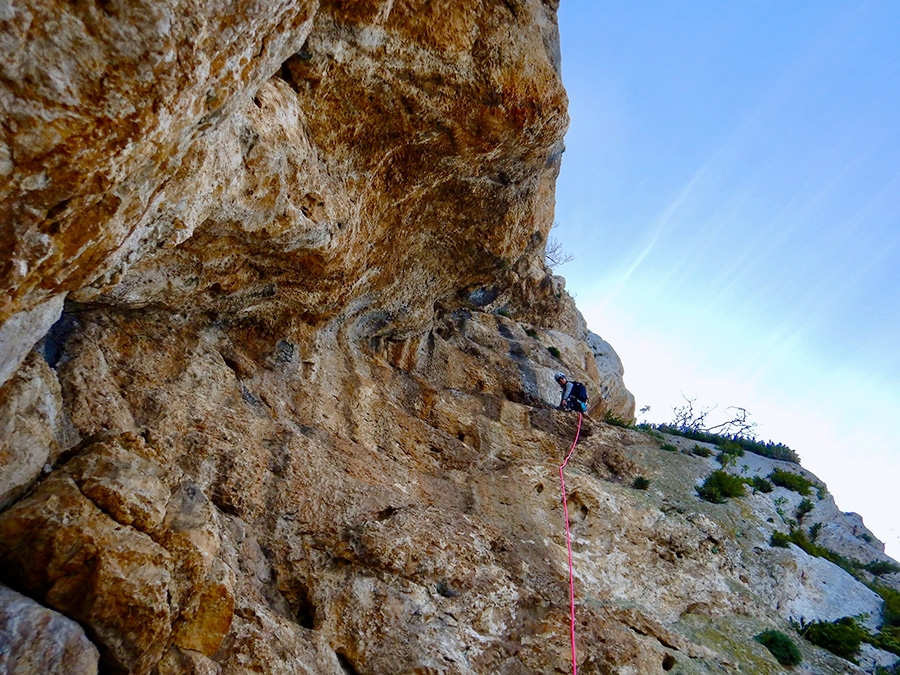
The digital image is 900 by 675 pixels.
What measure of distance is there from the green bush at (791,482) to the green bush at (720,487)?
113 inches

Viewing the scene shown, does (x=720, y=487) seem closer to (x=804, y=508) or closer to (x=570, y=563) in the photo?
(x=804, y=508)

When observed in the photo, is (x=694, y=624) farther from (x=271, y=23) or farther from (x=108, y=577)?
(x=271, y=23)

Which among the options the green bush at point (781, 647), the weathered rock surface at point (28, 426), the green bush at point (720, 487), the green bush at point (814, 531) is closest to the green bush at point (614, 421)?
the green bush at point (720, 487)

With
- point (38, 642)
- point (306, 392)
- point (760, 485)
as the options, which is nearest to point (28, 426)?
point (38, 642)

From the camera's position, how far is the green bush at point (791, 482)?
18.4m

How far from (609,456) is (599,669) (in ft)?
25.1

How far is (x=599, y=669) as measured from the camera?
9.01 meters

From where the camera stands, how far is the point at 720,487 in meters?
16.2

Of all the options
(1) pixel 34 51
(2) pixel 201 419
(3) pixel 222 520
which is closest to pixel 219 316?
(2) pixel 201 419

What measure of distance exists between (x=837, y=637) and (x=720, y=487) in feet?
15.4

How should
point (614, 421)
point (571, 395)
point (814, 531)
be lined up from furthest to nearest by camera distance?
point (614, 421)
point (571, 395)
point (814, 531)

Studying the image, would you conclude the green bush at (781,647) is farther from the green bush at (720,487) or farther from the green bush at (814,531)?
the green bush at (814,531)

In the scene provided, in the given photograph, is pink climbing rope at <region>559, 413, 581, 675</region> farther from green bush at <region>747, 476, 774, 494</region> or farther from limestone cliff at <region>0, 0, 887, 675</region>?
green bush at <region>747, 476, 774, 494</region>

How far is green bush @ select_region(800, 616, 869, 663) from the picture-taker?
1191 centimetres
